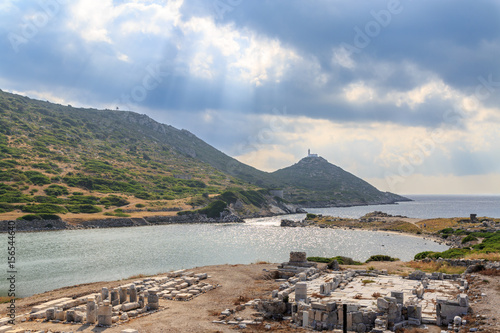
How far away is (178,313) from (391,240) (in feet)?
229

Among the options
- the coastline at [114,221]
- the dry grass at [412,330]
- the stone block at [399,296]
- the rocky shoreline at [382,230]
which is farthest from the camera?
the coastline at [114,221]

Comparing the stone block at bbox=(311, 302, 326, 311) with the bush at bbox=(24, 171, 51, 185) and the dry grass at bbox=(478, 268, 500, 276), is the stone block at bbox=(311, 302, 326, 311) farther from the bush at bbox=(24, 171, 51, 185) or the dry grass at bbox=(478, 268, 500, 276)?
the bush at bbox=(24, 171, 51, 185)

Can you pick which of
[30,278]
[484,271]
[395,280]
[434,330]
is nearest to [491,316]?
[434,330]

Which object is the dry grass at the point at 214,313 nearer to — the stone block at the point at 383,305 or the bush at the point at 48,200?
the stone block at the point at 383,305

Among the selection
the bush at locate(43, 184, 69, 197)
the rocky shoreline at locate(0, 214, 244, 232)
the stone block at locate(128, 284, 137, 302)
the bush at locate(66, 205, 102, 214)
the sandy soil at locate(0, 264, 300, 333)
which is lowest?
the rocky shoreline at locate(0, 214, 244, 232)

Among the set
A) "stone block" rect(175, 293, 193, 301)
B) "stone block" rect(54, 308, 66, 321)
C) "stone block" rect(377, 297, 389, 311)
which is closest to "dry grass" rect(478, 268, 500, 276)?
"stone block" rect(377, 297, 389, 311)

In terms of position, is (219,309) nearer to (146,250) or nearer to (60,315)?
(60,315)

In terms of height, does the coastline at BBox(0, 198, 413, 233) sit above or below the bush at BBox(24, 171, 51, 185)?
below

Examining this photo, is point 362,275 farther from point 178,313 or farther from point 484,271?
point 178,313

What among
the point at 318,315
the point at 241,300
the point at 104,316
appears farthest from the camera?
the point at 241,300

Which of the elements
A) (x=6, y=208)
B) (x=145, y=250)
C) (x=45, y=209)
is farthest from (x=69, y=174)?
(x=145, y=250)

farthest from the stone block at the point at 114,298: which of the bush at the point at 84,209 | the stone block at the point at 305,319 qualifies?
the bush at the point at 84,209

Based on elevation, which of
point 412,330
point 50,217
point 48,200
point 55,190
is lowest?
point 412,330

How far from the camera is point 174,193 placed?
154000mm
